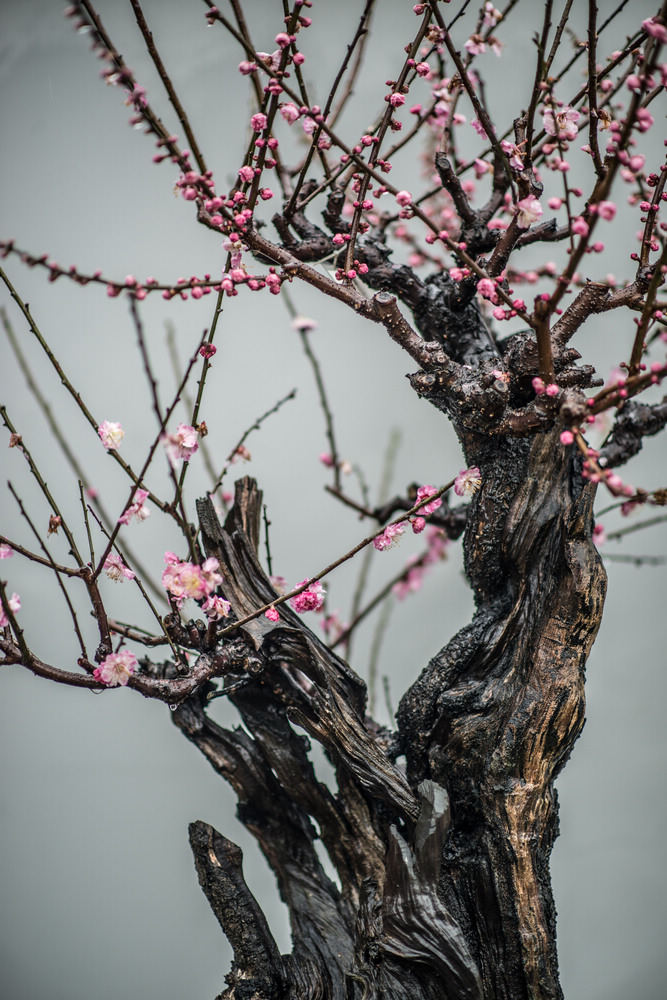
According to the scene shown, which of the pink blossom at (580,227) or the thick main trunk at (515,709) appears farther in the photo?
the thick main trunk at (515,709)

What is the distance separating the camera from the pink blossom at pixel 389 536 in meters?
1.14

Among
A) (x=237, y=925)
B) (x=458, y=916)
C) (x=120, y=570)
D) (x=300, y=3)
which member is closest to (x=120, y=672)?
(x=120, y=570)

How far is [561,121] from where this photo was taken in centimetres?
110

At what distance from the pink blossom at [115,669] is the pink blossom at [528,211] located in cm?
75

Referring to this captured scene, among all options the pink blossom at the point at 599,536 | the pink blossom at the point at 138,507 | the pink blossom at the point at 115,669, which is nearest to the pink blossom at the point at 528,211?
the pink blossom at the point at 599,536

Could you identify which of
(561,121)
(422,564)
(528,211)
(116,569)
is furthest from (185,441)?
(422,564)

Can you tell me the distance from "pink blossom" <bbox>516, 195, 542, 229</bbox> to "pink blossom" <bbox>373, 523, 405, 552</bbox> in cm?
44

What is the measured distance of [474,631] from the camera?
1164mm

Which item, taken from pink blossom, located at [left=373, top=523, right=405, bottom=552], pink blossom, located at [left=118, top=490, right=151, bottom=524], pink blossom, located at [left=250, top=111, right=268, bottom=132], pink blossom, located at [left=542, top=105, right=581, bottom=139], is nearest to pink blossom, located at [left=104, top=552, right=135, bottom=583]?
pink blossom, located at [left=118, top=490, right=151, bottom=524]

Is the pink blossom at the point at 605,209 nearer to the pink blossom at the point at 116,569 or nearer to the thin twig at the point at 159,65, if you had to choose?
the thin twig at the point at 159,65

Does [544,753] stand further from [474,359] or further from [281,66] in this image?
[281,66]

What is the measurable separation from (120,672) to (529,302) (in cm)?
158

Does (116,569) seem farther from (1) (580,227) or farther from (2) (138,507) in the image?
(1) (580,227)

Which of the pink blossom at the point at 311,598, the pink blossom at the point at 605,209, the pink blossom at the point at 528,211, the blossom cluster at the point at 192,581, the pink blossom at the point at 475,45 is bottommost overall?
the blossom cluster at the point at 192,581
